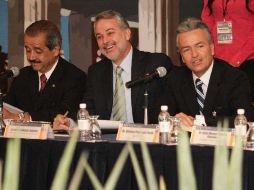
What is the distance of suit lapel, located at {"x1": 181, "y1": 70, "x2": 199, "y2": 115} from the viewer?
3238 mm

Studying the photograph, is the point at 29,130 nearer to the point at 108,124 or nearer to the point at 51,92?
the point at 108,124

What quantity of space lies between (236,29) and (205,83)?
63 centimetres

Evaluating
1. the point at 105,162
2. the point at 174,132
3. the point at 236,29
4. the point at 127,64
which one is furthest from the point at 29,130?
the point at 236,29

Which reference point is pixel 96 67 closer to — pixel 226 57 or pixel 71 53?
pixel 226 57

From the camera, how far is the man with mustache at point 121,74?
3529 mm

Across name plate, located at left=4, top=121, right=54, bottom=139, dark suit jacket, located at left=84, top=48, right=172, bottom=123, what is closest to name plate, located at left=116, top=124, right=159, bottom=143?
name plate, located at left=4, top=121, right=54, bottom=139

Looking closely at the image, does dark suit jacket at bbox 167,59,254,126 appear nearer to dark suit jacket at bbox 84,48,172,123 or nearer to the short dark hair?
dark suit jacket at bbox 84,48,172,123

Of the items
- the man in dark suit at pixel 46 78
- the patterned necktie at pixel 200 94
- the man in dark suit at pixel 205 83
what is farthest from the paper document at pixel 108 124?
the man in dark suit at pixel 46 78

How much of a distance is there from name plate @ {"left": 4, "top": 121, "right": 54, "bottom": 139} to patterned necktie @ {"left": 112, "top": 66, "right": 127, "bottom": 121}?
2.55ft

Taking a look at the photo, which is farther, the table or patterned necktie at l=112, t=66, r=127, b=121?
patterned necktie at l=112, t=66, r=127, b=121

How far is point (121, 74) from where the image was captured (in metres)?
3.61

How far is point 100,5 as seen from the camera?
5.35m

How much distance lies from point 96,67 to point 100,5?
1662 mm

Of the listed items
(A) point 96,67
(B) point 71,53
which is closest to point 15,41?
(B) point 71,53
